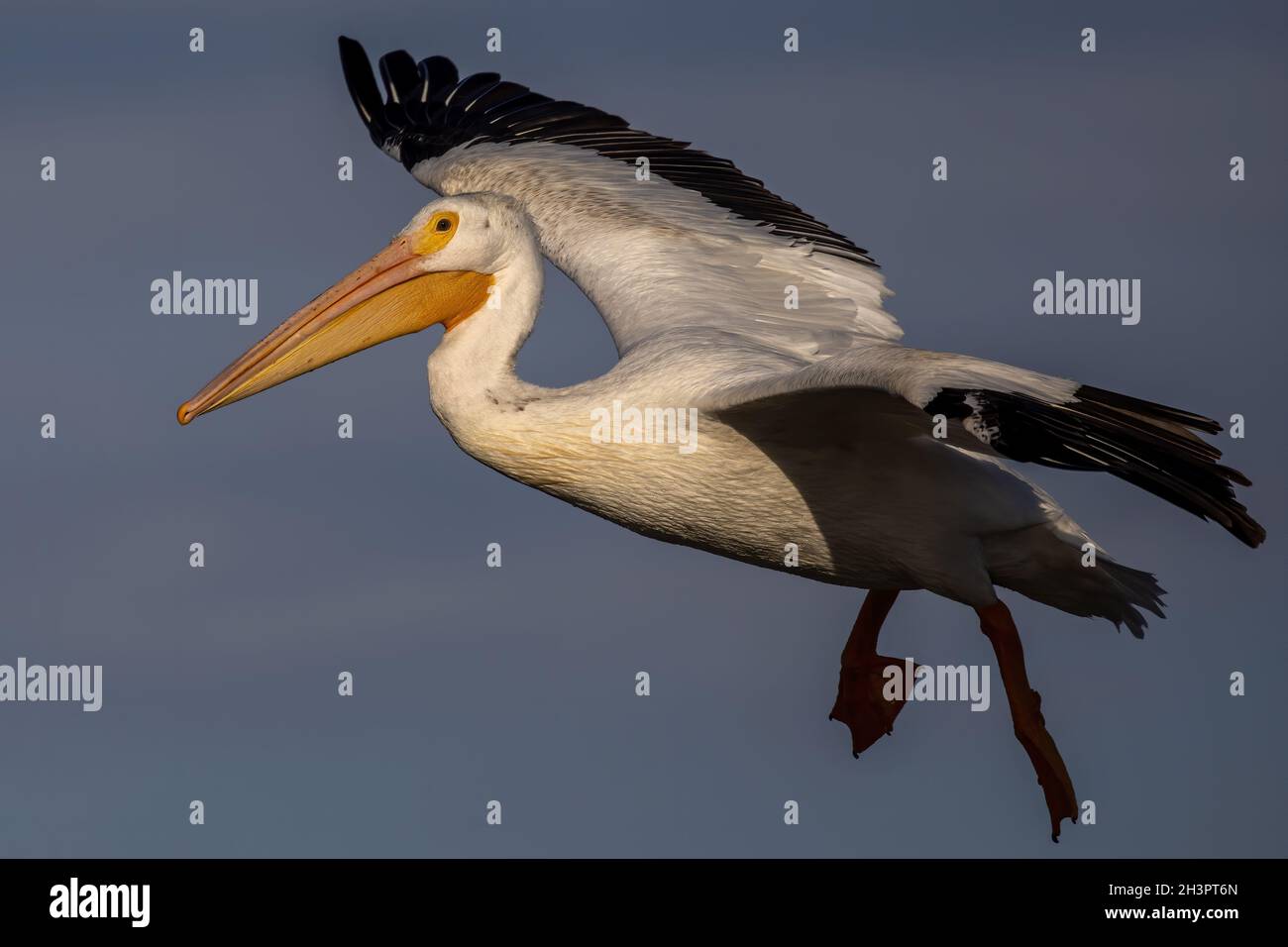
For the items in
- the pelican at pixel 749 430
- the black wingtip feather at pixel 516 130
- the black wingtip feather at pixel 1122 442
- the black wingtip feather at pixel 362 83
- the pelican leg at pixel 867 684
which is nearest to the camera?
the black wingtip feather at pixel 1122 442

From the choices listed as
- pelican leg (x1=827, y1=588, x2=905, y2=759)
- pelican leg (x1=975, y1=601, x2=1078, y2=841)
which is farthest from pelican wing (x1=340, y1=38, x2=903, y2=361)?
pelican leg (x1=975, y1=601, x2=1078, y2=841)

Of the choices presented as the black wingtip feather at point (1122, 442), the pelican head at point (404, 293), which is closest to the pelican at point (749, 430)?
the pelican head at point (404, 293)

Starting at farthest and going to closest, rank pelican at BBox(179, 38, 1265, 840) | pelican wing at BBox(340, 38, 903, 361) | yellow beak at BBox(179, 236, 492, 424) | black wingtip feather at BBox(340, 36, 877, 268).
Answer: black wingtip feather at BBox(340, 36, 877, 268), pelican wing at BBox(340, 38, 903, 361), yellow beak at BBox(179, 236, 492, 424), pelican at BBox(179, 38, 1265, 840)

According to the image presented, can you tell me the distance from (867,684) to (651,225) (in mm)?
3039

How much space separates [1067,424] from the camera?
929 centimetres

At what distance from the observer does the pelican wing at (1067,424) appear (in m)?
9.14

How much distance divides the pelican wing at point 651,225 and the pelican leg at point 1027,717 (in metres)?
2.02

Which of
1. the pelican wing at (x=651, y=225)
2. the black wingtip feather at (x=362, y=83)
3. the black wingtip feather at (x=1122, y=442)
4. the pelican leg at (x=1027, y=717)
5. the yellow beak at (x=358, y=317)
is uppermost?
the black wingtip feather at (x=362, y=83)

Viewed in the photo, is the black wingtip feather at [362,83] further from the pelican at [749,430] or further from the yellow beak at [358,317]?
the yellow beak at [358,317]

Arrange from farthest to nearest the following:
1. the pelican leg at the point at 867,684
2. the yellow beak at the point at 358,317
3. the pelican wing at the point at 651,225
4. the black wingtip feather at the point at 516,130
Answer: the black wingtip feather at the point at 516,130 < the pelican leg at the point at 867,684 < the pelican wing at the point at 651,225 < the yellow beak at the point at 358,317

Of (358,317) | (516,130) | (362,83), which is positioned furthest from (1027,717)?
(362,83)

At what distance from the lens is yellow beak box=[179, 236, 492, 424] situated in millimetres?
11789

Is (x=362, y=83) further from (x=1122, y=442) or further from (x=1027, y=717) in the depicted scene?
(x=1122, y=442)

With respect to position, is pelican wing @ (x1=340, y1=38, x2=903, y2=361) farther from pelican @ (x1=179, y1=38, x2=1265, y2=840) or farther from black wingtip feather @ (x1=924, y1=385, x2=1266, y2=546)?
black wingtip feather @ (x1=924, y1=385, x2=1266, y2=546)
